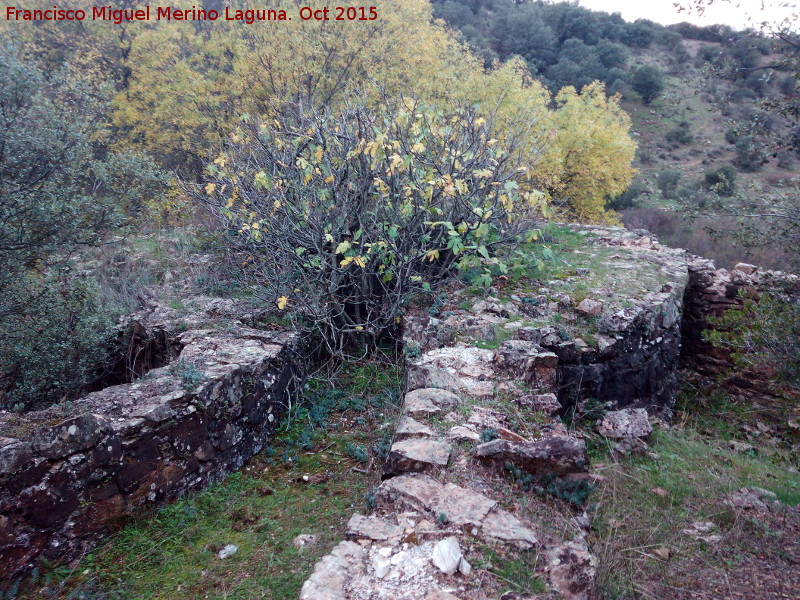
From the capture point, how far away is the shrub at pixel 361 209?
517 cm

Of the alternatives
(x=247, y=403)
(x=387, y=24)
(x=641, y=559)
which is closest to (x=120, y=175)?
(x=247, y=403)

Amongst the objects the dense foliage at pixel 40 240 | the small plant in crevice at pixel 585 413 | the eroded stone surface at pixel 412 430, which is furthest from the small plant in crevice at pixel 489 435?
the dense foliage at pixel 40 240

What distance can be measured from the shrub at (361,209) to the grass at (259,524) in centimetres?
100

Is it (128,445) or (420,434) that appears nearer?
(128,445)

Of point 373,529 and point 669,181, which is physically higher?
point 669,181

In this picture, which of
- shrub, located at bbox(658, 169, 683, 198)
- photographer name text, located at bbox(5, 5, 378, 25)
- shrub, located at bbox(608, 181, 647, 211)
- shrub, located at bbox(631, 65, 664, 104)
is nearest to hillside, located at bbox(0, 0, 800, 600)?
photographer name text, located at bbox(5, 5, 378, 25)

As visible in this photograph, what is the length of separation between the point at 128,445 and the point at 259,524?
0.98 metres

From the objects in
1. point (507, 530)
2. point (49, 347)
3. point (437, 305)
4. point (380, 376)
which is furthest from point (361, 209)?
point (507, 530)

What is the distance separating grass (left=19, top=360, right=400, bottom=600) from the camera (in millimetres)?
2977

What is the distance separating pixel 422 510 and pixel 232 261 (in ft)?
15.0

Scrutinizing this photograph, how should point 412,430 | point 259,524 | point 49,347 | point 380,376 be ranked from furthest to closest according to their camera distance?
point 380,376
point 49,347
point 412,430
point 259,524

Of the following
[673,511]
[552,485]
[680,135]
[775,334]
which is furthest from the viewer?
[680,135]

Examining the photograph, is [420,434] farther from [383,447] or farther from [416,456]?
[383,447]

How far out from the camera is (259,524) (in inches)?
139
